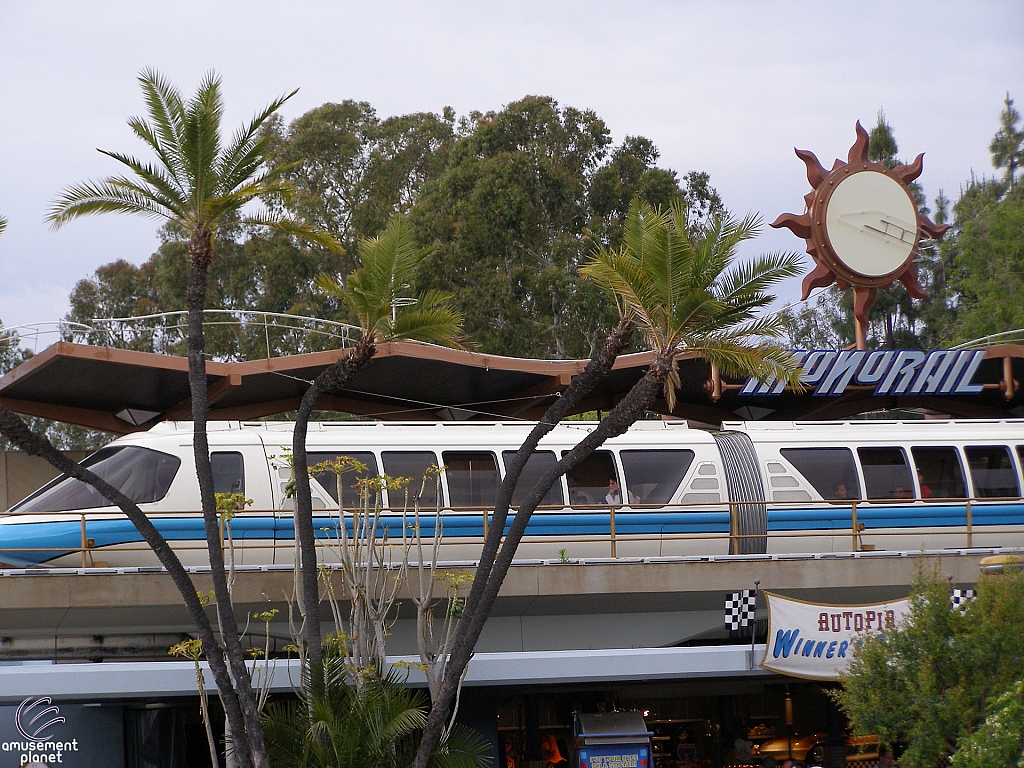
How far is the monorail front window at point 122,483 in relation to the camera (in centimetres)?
1847

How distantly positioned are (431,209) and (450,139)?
30.1 ft

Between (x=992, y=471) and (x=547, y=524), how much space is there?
30.0 ft

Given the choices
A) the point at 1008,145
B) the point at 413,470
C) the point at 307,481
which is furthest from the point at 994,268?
the point at 307,481

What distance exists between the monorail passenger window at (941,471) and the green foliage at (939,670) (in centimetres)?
749

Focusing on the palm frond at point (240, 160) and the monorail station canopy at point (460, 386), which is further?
the monorail station canopy at point (460, 386)

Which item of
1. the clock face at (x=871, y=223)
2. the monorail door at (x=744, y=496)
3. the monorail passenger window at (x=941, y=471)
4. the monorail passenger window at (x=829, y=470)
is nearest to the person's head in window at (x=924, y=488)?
the monorail passenger window at (x=941, y=471)

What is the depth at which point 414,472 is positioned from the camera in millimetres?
19875

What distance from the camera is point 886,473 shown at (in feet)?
69.8

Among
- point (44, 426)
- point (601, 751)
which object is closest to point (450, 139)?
point (44, 426)

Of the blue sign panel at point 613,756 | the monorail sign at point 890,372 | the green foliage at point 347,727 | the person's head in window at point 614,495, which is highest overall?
the monorail sign at point 890,372

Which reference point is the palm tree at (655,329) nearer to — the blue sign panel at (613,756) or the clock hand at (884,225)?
the blue sign panel at (613,756)

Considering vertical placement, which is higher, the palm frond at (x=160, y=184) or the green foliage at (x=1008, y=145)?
the green foliage at (x=1008, y=145)

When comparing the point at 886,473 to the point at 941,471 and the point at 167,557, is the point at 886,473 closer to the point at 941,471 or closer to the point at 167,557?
the point at 941,471

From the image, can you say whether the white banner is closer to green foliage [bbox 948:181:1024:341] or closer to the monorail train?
the monorail train
